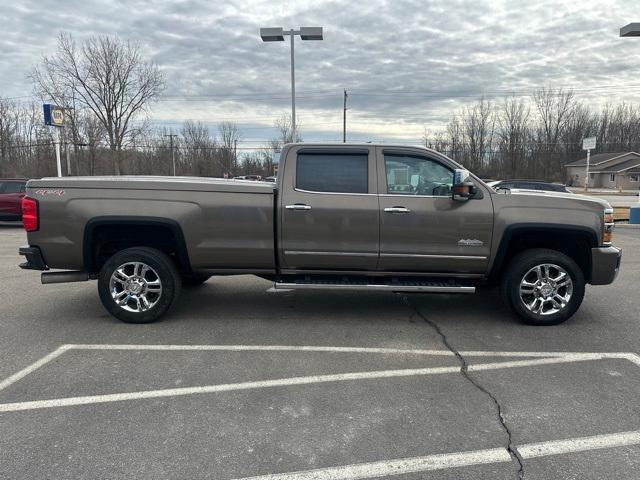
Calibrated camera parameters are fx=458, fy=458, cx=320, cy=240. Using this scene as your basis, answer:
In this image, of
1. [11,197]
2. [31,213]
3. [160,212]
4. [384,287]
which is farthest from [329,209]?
[11,197]

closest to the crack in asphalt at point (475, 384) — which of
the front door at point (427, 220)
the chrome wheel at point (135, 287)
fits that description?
the front door at point (427, 220)

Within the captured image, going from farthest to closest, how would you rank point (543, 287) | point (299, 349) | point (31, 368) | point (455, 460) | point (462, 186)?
point (543, 287) < point (462, 186) < point (299, 349) < point (31, 368) < point (455, 460)

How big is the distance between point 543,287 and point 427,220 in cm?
152

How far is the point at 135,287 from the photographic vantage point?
16.8 feet

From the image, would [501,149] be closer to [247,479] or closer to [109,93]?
[109,93]

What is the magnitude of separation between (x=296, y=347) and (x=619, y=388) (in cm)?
276

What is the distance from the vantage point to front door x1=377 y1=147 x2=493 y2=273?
5.03 metres

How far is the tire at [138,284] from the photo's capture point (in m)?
5.07

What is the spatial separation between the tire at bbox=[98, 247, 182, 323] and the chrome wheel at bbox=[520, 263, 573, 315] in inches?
155

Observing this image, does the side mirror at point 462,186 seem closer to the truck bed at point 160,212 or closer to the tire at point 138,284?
the truck bed at point 160,212

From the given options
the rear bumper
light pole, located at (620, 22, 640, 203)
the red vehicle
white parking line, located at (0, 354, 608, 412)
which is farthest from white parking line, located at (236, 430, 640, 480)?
the red vehicle

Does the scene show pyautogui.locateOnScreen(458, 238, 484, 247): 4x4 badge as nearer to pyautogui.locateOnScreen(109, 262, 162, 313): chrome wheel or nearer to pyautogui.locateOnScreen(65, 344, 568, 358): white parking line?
pyautogui.locateOnScreen(65, 344, 568, 358): white parking line

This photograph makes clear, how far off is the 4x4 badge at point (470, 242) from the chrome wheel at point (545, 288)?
2.05 ft

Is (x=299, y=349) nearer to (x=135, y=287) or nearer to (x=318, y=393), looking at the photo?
(x=318, y=393)
